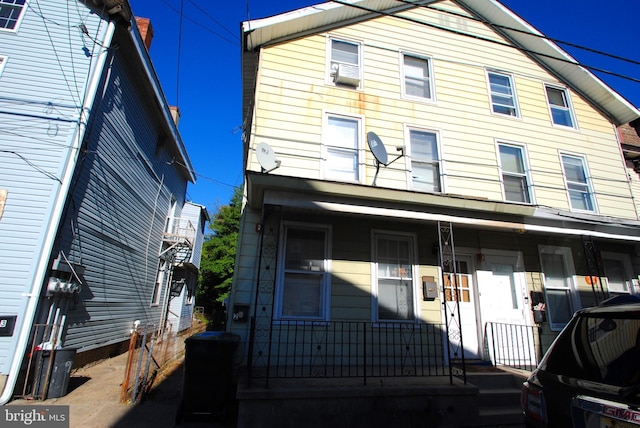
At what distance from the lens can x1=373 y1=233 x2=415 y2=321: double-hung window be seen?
6.39m

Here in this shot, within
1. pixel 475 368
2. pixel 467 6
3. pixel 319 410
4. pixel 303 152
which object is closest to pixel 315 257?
pixel 303 152

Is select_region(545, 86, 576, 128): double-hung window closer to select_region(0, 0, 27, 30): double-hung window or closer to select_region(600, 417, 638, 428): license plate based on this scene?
select_region(600, 417, 638, 428): license plate

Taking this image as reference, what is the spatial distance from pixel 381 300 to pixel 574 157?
7.11m

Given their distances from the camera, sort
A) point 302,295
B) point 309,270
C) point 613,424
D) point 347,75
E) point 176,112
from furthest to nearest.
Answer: point 176,112 < point 347,75 < point 309,270 < point 302,295 < point 613,424

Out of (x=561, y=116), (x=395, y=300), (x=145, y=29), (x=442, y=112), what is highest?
(x=145, y=29)

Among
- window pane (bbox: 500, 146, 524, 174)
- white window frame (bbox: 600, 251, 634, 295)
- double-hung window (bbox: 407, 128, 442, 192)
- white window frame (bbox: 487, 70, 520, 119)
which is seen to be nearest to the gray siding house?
double-hung window (bbox: 407, 128, 442, 192)

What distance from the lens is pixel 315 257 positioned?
20.8 ft

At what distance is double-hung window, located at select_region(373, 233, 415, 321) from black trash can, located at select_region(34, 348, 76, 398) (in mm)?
5660

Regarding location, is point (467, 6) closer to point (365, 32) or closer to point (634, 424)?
point (365, 32)

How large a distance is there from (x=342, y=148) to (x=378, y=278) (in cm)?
294

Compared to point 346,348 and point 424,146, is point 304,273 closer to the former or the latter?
point 346,348

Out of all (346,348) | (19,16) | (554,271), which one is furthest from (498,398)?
(19,16)

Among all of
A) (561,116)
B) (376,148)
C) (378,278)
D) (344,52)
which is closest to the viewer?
(378,278)

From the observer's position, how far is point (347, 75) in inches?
304
